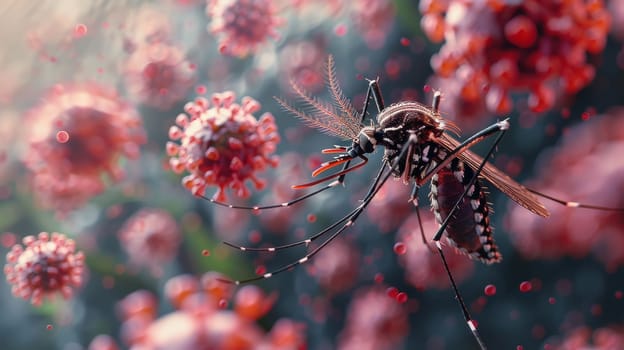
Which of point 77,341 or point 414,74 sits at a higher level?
point 414,74

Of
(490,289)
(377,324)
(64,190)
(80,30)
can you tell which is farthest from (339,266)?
(80,30)

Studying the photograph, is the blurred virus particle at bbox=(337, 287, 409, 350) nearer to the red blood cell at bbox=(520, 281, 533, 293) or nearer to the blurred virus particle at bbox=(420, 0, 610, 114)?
the red blood cell at bbox=(520, 281, 533, 293)

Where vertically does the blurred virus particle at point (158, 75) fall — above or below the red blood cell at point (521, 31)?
above

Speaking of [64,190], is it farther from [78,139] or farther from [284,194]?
[284,194]

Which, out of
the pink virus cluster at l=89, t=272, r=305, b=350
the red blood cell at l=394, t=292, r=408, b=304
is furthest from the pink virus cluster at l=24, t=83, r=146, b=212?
the red blood cell at l=394, t=292, r=408, b=304

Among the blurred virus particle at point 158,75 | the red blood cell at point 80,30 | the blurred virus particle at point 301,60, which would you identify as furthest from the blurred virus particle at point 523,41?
the red blood cell at point 80,30

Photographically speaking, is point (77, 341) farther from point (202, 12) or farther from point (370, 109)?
point (370, 109)

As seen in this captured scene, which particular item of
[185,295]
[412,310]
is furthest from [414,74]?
[185,295]

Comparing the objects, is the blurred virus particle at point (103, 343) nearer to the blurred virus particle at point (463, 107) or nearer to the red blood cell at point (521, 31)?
the blurred virus particle at point (463, 107)
